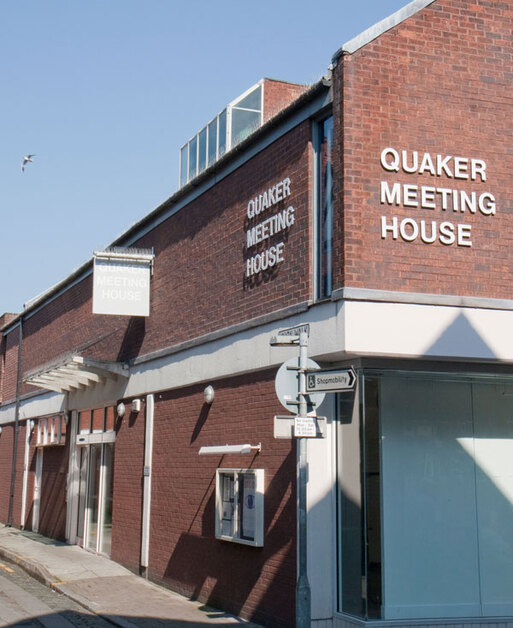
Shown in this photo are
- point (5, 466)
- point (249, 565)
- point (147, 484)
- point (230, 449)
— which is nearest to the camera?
point (249, 565)

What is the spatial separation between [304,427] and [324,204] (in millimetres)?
3578

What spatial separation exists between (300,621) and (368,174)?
5456mm

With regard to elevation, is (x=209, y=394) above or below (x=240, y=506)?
above

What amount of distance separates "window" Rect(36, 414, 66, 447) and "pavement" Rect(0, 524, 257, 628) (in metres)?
3.16

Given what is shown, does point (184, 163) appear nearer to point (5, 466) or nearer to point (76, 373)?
point (76, 373)

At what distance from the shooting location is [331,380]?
888 centimetres

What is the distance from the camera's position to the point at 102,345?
1992 cm

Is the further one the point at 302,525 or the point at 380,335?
the point at 380,335

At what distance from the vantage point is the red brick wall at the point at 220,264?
1177 centimetres

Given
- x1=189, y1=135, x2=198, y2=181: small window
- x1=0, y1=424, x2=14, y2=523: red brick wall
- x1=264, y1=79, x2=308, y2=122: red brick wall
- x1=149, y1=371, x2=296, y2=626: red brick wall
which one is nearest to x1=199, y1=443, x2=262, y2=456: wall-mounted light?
x1=149, y1=371, x2=296, y2=626: red brick wall

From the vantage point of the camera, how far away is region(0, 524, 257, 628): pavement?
39.6 ft

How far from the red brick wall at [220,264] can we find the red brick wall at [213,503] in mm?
1230

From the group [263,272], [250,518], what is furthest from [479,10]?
[250,518]

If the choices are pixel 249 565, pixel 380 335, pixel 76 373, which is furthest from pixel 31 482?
pixel 380 335
